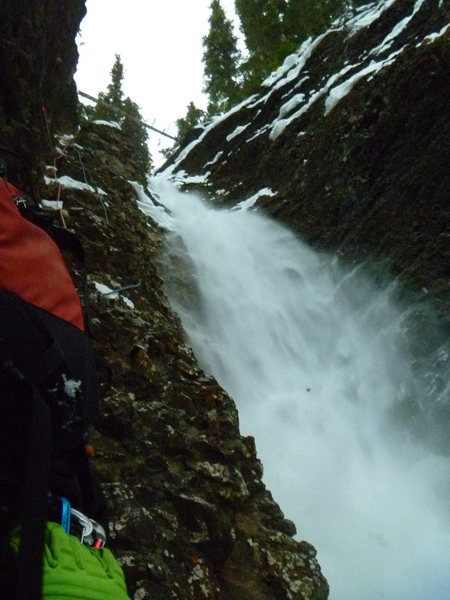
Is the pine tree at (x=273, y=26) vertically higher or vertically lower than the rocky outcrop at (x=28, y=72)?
higher

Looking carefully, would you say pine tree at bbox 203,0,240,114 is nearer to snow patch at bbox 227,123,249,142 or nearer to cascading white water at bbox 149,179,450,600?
snow patch at bbox 227,123,249,142

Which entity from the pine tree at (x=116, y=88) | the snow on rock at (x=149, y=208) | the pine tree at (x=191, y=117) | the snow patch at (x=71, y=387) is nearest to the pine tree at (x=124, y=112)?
the pine tree at (x=116, y=88)

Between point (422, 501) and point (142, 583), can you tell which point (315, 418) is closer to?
point (422, 501)

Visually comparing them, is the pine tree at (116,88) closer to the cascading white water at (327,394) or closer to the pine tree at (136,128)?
the pine tree at (136,128)

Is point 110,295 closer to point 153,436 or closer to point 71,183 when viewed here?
point 153,436

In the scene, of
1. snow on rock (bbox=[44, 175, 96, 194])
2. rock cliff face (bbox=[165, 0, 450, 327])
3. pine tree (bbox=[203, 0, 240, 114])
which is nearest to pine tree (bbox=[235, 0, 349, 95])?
pine tree (bbox=[203, 0, 240, 114])

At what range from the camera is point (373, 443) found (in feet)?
25.7

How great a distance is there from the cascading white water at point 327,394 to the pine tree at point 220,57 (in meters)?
20.6

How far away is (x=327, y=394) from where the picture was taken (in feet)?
29.0

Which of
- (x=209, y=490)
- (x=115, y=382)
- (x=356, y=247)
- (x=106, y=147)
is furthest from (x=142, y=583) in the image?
(x=106, y=147)

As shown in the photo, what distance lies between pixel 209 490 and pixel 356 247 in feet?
24.3

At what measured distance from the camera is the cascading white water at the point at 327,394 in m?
5.83

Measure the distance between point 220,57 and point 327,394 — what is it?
90.1 feet

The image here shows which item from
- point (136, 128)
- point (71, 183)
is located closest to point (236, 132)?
point (136, 128)
